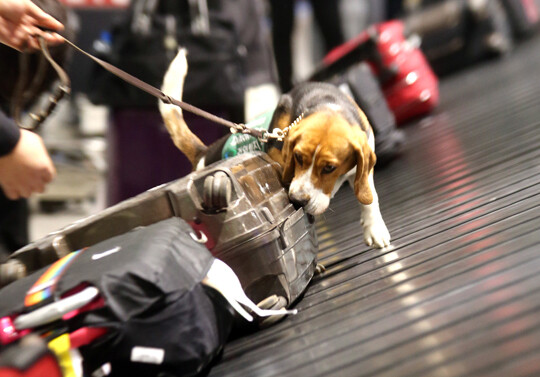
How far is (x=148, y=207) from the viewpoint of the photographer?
1.55 meters

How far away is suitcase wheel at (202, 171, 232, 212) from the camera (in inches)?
56.6

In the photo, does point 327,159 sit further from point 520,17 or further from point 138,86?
point 520,17

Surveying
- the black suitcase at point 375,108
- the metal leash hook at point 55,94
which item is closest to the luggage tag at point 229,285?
the metal leash hook at point 55,94

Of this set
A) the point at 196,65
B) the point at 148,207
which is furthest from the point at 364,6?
the point at 148,207

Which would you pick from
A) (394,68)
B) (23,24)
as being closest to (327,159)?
(23,24)

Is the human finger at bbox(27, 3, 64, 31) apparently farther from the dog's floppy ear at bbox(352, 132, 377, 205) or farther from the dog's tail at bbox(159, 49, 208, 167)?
the dog's floppy ear at bbox(352, 132, 377, 205)

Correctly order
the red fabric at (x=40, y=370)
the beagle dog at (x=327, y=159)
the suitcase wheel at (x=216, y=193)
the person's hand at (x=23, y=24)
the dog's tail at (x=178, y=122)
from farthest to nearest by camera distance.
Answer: the dog's tail at (x=178, y=122)
the beagle dog at (x=327, y=159)
the person's hand at (x=23, y=24)
the suitcase wheel at (x=216, y=193)
the red fabric at (x=40, y=370)

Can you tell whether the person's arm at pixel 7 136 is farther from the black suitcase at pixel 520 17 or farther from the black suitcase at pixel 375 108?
the black suitcase at pixel 520 17

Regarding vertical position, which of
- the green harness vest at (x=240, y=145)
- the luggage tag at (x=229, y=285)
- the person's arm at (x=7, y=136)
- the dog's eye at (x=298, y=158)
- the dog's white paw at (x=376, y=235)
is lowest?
the dog's white paw at (x=376, y=235)

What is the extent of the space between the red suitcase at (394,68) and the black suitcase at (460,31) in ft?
3.76

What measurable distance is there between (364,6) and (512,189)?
3544 mm

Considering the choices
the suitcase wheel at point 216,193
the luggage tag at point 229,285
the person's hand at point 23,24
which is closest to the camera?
the luggage tag at point 229,285

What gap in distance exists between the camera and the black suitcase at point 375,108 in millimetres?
3061

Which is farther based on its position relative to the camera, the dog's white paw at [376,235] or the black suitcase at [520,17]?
the black suitcase at [520,17]
